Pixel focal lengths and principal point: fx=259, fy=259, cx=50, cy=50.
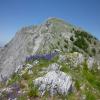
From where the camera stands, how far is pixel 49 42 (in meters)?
77.9

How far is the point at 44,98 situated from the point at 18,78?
8.98 m

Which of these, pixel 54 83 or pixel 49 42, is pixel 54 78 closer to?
pixel 54 83

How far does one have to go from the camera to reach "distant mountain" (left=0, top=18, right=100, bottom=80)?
7972 cm

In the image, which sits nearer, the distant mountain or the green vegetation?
the distant mountain

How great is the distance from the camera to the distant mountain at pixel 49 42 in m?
79.7

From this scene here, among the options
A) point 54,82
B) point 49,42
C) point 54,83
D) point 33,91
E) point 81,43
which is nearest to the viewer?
point 33,91

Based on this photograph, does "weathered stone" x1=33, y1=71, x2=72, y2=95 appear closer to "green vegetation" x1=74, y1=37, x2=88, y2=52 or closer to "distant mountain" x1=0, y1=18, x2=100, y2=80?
"distant mountain" x1=0, y1=18, x2=100, y2=80

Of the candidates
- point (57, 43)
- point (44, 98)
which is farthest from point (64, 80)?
point (57, 43)

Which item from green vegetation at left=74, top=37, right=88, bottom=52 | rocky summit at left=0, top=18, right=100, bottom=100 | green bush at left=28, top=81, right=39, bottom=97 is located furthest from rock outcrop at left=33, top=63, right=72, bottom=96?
green vegetation at left=74, top=37, right=88, bottom=52

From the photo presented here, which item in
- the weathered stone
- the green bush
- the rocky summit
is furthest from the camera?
the weathered stone

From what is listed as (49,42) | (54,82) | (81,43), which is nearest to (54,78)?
(54,82)

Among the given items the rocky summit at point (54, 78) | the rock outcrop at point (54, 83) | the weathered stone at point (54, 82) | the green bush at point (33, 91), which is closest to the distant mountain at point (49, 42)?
the rocky summit at point (54, 78)

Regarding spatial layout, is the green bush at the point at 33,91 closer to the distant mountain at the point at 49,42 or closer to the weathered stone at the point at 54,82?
the weathered stone at the point at 54,82

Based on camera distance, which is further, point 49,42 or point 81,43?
point 81,43
